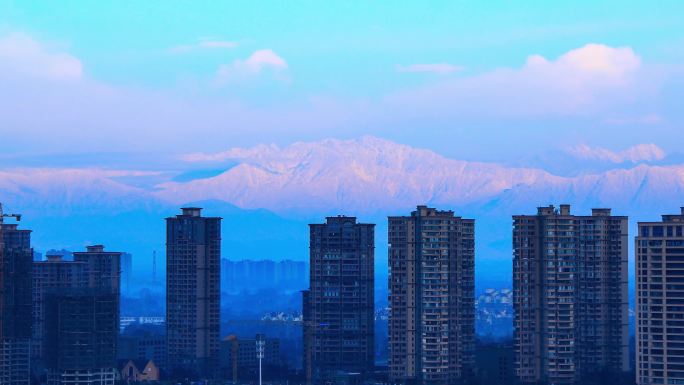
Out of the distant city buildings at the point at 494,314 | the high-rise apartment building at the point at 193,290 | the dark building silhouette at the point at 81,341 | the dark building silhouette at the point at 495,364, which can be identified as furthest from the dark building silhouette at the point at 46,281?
the distant city buildings at the point at 494,314

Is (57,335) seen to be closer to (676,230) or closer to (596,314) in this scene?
(596,314)

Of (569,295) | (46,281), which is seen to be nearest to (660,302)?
(569,295)

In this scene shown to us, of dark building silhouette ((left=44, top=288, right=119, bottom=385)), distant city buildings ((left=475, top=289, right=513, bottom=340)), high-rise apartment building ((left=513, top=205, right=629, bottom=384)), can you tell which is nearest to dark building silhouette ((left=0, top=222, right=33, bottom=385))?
dark building silhouette ((left=44, top=288, right=119, bottom=385))

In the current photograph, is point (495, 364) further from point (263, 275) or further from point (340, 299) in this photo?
point (263, 275)

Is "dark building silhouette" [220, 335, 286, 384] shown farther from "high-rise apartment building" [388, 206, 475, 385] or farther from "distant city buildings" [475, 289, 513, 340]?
"distant city buildings" [475, 289, 513, 340]

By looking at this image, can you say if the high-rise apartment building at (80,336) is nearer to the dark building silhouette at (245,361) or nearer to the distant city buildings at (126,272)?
the dark building silhouette at (245,361)

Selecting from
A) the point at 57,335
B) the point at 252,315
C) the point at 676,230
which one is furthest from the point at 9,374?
the point at 252,315
